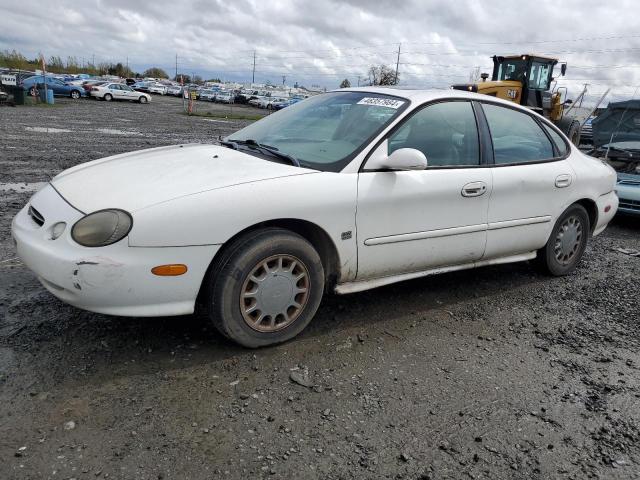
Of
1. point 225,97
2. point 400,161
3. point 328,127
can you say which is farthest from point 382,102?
point 225,97

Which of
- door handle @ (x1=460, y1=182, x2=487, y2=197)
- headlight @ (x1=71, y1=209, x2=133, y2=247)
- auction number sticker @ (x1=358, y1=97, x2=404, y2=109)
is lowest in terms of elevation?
headlight @ (x1=71, y1=209, x2=133, y2=247)

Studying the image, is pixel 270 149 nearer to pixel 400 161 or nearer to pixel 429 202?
pixel 400 161

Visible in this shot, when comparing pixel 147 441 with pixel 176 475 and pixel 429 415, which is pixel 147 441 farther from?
pixel 429 415

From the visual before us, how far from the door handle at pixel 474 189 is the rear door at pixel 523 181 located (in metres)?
0.13

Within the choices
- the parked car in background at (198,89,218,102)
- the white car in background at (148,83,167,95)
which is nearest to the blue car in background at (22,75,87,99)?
the parked car in background at (198,89,218,102)

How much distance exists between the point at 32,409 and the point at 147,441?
62 cm

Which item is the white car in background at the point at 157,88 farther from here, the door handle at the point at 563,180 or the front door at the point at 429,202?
the front door at the point at 429,202

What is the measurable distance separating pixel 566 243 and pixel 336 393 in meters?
3.04

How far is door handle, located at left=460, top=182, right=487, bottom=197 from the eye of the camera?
380 centimetres

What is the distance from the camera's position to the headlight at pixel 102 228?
269cm

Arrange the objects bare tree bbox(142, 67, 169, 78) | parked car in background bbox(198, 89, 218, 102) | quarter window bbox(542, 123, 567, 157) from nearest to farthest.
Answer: quarter window bbox(542, 123, 567, 157), parked car in background bbox(198, 89, 218, 102), bare tree bbox(142, 67, 169, 78)

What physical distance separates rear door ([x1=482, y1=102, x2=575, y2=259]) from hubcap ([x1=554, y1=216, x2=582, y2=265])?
0.26m

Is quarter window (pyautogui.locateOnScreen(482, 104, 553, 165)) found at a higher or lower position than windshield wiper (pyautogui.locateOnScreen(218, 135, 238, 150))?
higher

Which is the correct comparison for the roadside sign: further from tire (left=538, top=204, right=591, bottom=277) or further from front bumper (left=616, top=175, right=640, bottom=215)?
tire (left=538, top=204, right=591, bottom=277)
